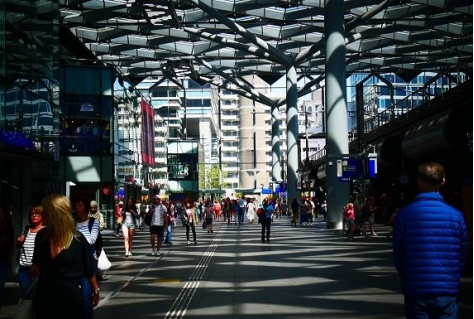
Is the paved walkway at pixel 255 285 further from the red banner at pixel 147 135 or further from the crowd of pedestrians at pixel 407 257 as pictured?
the red banner at pixel 147 135

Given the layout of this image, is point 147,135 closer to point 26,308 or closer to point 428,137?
point 428,137

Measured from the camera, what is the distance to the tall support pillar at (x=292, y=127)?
5824 centimetres

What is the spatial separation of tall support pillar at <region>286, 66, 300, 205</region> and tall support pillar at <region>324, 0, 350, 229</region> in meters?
21.7

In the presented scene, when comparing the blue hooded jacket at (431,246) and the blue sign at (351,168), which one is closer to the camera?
the blue hooded jacket at (431,246)

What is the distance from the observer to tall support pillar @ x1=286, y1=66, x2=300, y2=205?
191ft

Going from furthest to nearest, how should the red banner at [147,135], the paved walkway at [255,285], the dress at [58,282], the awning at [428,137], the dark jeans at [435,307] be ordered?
the red banner at [147,135]
the awning at [428,137]
the paved walkway at [255,285]
the dress at [58,282]
the dark jeans at [435,307]

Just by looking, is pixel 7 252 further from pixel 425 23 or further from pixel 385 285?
pixel 425 23

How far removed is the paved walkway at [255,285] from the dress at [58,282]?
506 cm

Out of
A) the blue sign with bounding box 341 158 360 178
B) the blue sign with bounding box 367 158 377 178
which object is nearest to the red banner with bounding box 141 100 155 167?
the blue sign with bounding box 341 158 360 178

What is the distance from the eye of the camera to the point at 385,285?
15031 millimetres

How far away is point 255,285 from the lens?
15391 millimetres

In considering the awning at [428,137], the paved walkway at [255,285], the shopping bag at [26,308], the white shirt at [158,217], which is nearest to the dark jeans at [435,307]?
the shopping bag at [26,308]

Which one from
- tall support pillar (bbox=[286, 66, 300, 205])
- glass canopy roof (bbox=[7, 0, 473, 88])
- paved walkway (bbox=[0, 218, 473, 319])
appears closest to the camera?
paved walkway (bbox=[0, 218, 473, 319])

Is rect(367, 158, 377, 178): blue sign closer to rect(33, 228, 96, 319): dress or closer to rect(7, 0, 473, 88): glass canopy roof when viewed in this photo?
rect(7, 0, 473, 88): glass canopy roof
